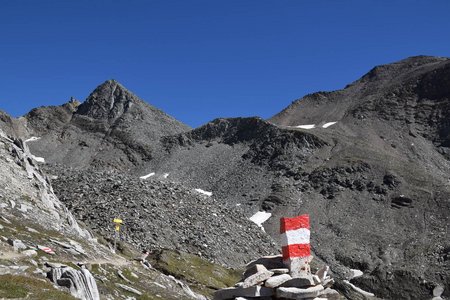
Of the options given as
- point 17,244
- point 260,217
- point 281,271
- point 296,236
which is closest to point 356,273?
point 260,217

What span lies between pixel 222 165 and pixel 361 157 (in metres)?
43.3

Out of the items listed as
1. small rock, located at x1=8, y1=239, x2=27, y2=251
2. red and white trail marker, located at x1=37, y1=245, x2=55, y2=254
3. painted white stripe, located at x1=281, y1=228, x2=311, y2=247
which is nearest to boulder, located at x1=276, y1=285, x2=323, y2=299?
painted white stripe, located at x1=281, y1=228, x2=311, y2=247

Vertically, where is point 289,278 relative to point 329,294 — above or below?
above

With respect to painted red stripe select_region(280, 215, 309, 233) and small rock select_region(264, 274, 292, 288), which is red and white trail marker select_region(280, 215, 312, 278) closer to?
painted red stripe select_region(280, 215, 309, 233)

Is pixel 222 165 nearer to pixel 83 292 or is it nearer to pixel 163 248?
pixel 163 248

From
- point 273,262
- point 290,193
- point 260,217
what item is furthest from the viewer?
point 290,193

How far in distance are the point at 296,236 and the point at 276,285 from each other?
5.71 ft

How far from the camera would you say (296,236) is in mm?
16141

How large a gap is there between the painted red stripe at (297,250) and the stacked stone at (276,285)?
57 cm

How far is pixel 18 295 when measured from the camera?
18.2 m

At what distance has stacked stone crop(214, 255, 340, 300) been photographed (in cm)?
1602

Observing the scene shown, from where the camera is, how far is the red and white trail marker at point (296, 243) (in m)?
16.1

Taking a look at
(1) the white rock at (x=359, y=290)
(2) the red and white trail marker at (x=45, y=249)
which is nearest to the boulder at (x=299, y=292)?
(2) the red and white trail marker at (x=45, y=249)

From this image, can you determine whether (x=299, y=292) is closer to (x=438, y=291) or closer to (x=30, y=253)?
(x=30, y=253)
